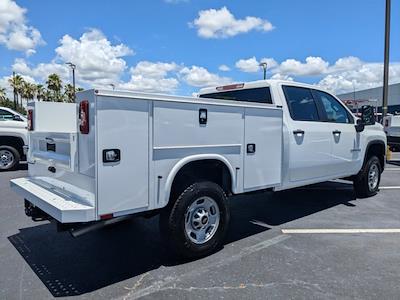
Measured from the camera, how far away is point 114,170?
3432 mm

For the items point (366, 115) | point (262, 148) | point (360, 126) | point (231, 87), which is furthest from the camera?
point (366, 115)

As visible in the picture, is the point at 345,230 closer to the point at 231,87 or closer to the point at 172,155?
the point at 231,87

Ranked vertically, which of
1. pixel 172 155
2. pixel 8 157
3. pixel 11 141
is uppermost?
pixel 172 155

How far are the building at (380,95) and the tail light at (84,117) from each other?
54.9 metres

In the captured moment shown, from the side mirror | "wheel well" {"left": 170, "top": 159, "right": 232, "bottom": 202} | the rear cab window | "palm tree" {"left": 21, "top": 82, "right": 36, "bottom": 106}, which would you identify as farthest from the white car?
"palm tree" {"left": 21, "top": 82, "right": 36, "bottom": 106}

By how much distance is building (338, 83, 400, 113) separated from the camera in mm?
53287

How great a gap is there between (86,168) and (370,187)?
604 centimetres

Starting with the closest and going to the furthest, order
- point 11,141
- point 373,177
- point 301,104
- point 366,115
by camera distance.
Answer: point 301,104 → point 366,115 → point 373,177 → point 11,141

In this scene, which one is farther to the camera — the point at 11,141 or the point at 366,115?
the point at 11,141

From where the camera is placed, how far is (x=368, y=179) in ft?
24.4

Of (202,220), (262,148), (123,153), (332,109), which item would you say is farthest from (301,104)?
(123,153)

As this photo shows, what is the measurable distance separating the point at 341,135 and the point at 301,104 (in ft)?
4.01

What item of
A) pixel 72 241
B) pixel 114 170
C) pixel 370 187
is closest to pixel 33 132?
pixel 72 241

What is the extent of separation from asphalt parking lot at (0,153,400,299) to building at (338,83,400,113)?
52.1 metres
